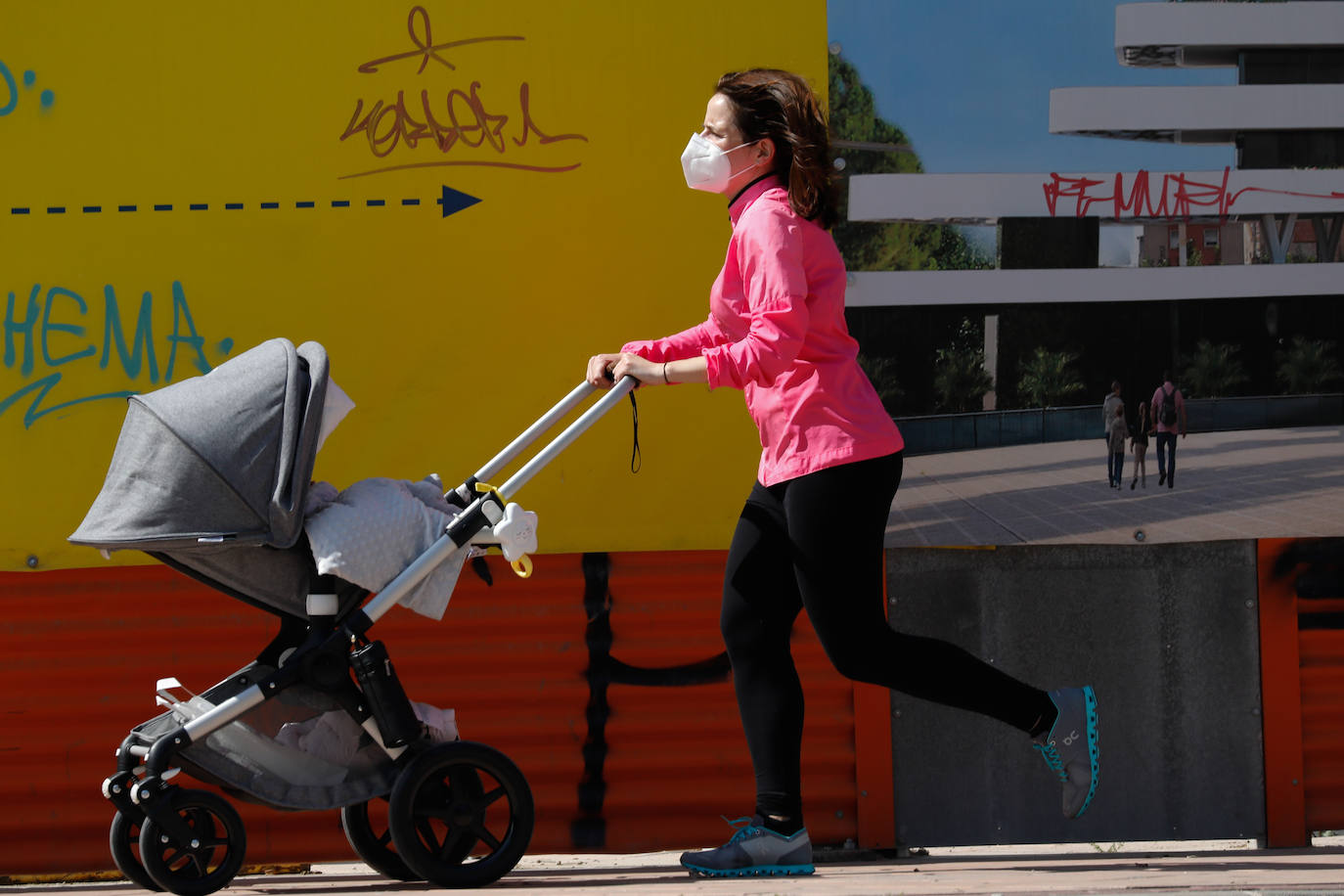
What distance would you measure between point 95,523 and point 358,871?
67.7 inches

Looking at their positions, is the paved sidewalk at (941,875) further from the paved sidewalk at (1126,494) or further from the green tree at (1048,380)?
the green tree at (1048,380)

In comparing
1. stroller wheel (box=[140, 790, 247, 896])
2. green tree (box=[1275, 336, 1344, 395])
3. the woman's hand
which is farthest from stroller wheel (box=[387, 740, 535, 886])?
green tree (box=[1275, 336, 1344, 395])

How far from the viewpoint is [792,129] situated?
354 cm

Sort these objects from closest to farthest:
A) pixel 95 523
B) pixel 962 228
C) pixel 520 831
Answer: pixel 95 523, pixel 520 831, pixel 962 228

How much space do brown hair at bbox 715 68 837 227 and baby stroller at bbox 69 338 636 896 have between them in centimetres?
61

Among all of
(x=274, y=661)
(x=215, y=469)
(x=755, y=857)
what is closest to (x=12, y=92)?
(x=215, y=469)

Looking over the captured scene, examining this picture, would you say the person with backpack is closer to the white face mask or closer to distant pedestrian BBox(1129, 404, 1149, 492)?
distant pedestrian BBox(1129, 404, 1149, 492)

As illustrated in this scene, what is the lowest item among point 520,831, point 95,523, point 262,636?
point 520,831

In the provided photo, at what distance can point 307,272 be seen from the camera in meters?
4.43

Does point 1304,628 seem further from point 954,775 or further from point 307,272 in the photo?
point 307,272

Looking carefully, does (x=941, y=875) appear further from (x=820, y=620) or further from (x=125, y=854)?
Result: (x=125, y=854)

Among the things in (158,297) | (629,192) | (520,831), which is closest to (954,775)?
(520,831)

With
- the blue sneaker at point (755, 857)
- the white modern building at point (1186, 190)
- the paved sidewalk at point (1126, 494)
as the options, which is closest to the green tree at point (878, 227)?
the white modern building at point (1186, 190)

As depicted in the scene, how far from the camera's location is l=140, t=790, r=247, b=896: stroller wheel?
327 cm
